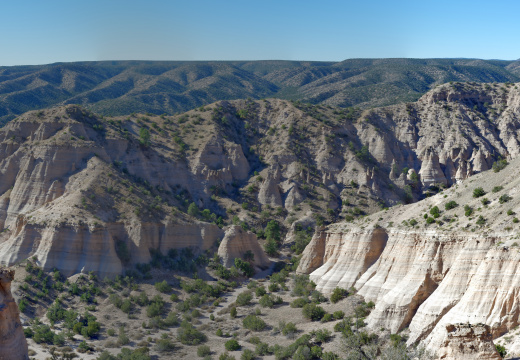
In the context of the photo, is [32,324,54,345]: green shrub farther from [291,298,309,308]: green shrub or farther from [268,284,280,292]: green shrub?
[268,284,280,292]: green shrub

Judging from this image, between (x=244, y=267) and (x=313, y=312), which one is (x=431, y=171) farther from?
(x=313, y=312)

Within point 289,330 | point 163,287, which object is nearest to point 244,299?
point 163,287

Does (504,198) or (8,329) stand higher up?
(504,198)

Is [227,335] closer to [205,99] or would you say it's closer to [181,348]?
[181,348]

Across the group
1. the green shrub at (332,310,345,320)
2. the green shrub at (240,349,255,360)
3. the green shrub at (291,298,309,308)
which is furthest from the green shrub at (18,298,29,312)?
the green shrub at (332,310,345,320)

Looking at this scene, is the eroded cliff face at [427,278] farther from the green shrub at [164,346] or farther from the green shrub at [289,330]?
the green shrub at [164,346]

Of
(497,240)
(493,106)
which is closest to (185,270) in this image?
(497,240)
